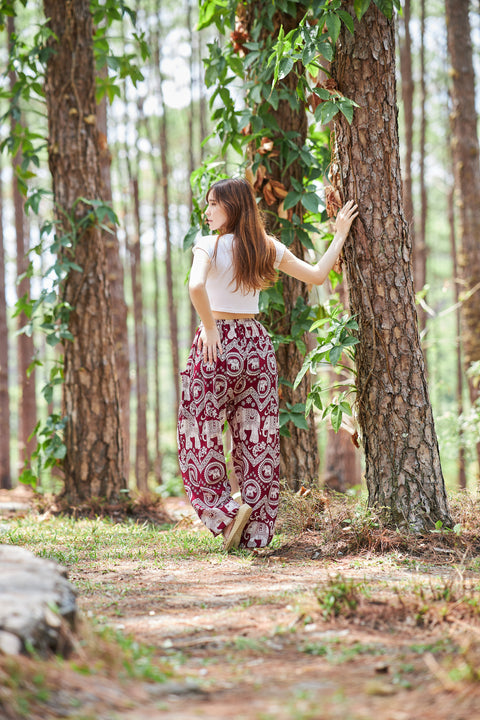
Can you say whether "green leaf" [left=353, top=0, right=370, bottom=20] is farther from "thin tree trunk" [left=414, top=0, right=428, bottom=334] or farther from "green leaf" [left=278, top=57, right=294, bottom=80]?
"thin tree trunk" [left=414, top=0, right=428, bottom=334]

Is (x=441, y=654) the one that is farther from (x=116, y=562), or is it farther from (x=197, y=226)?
(x=197, y=226)

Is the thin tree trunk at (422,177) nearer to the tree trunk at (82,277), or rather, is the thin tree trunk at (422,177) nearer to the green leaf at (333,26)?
the tree trunk at (82,277)

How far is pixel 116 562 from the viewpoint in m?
3.57

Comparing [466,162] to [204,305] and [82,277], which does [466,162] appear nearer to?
[82,277]

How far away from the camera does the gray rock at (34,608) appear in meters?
1.74

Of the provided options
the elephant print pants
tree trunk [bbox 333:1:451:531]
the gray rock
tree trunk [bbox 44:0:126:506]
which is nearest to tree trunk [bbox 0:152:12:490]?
tree trunk [bbox 44:0:126:506]

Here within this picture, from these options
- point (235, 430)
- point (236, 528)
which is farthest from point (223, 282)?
point (236, 528)

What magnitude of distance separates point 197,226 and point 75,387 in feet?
5.88

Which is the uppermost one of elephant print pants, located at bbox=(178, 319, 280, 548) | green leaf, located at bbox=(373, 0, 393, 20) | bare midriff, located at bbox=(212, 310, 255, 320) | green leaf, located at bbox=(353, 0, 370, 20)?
green leaf, located at bbox=(373, 0, 393, 20)

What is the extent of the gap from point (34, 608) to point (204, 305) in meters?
1.99

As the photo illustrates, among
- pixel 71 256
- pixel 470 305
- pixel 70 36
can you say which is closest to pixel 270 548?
pixel 71 256

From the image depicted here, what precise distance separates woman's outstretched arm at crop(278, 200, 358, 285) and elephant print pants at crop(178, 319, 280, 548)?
0.40 m

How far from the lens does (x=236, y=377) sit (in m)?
3.75

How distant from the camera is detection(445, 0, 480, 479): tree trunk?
8016mm
